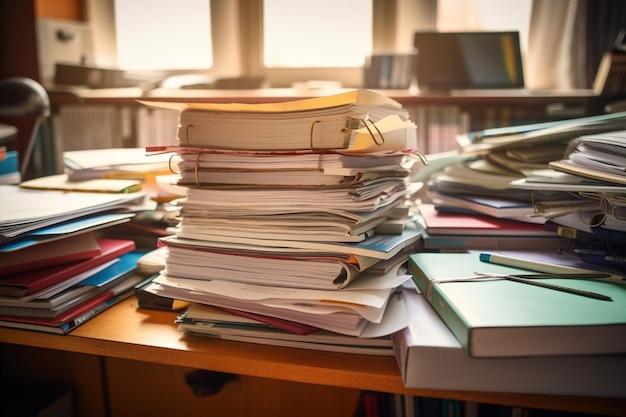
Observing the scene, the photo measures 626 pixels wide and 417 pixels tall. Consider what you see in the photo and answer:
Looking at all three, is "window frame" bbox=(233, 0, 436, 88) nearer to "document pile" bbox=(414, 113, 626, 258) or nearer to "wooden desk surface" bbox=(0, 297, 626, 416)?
"document pile" bbox=(414, 113, 626, 258)

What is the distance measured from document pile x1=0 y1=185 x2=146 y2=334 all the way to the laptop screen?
113cm

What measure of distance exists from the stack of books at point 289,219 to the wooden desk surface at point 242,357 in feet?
0.08

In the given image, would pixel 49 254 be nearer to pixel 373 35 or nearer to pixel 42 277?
pixel 42 277

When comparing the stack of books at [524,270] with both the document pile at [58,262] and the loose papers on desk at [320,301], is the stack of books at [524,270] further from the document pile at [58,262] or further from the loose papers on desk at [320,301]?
the document pile at [58,262]

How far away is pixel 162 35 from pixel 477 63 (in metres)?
1.45

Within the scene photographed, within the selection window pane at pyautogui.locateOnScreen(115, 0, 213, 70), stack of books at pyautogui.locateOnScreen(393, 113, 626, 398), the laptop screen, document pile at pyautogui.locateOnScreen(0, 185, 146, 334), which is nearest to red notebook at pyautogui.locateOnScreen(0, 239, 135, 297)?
document pile at pyautogui.locateOnScreen(0, 185, 146, 334)

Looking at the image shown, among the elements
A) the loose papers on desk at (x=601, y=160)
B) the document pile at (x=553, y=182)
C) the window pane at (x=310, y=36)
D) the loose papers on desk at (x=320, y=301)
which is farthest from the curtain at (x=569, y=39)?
the loose papers on desk at (x=320, y=301)

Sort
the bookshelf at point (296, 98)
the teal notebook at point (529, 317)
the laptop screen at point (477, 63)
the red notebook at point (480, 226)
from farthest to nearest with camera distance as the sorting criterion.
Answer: the laptop screen at point (477, 63)
the bookshelf at point (296, 98)
the red notebook at point (480, 226)
the teal notebook at point (529, 317)

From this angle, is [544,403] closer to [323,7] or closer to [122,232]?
[122,232]

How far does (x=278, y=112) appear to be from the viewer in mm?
676

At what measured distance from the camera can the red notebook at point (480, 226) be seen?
2.71 ft

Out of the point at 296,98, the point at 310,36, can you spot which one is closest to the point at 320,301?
the point at 296,98

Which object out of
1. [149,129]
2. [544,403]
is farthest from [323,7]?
[544,403]

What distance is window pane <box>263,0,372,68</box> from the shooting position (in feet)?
6.88
